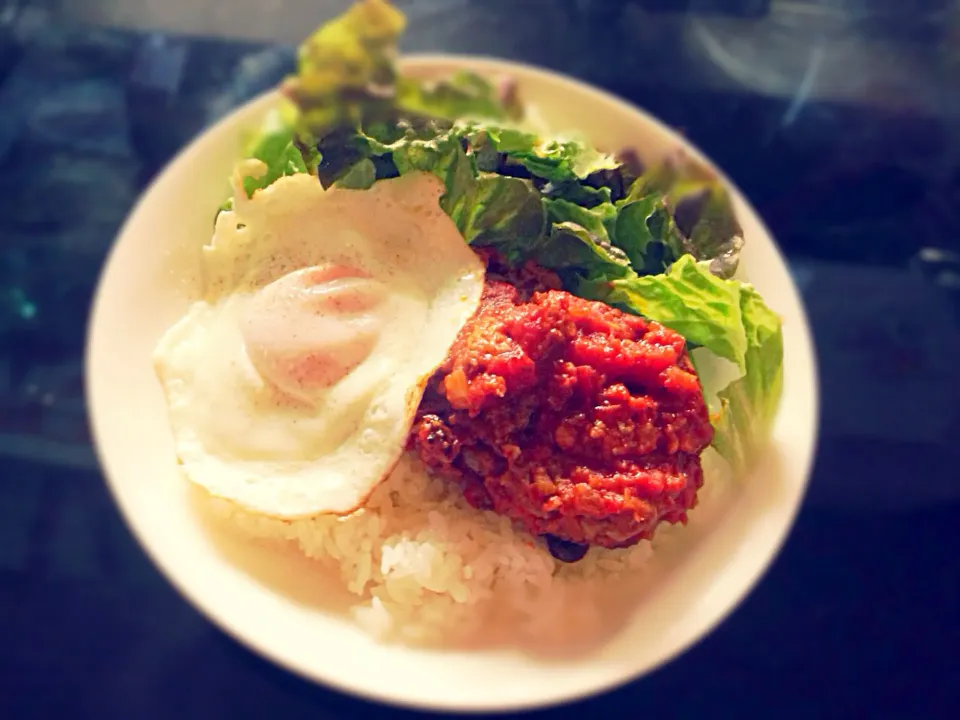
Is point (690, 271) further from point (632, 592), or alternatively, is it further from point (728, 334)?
point (632, 592)

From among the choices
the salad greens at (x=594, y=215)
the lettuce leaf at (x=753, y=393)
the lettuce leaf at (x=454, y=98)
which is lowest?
the lettuce leaf at (x=753, y=393)

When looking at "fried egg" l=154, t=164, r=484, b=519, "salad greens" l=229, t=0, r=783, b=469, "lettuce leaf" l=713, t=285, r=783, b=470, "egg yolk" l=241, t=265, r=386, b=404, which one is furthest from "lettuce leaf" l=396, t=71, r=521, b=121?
"lettuce leaf" l=713, t=285, r=783, b=470

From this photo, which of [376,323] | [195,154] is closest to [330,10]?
[195,154]

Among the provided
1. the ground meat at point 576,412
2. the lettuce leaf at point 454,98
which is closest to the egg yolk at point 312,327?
the ground meat at point 576,412

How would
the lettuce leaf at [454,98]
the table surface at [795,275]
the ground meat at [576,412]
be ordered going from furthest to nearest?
the table surface at [795,275] → the ground meat at [576,412] → the lettuce leaf at [454,98]

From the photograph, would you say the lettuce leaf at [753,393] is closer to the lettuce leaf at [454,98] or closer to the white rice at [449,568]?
the white rice at [449,568]

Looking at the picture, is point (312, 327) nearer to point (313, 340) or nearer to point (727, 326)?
point (313, 340)

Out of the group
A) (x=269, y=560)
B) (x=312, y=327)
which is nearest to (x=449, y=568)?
(x=269, y=560)
